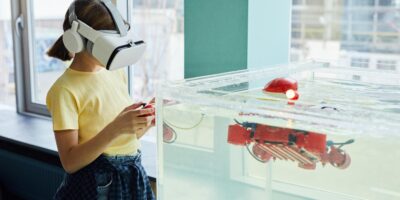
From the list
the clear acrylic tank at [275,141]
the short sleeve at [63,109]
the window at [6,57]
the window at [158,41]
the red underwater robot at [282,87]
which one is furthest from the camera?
the window at [6,57]

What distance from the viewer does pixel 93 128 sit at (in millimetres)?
1341

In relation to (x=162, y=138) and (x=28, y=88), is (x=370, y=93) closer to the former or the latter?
(x=162, y=138)

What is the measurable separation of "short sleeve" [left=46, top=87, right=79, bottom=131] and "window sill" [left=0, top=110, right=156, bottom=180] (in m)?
0.72

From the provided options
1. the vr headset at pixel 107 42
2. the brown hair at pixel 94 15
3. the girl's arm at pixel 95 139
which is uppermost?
the brown hair at pixel 94 15

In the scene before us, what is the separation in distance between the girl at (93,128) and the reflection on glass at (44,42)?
138 centimetres

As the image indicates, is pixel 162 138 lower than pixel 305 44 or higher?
lower

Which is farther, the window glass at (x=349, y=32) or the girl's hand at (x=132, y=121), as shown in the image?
the window glass at (x=349, y=32)

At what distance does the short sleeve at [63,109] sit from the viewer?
1277 millimetres

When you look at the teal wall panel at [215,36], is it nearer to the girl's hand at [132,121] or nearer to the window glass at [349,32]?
the window glass at [349,32]

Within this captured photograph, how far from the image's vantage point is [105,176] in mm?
1370

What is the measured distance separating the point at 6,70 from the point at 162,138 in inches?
92.8

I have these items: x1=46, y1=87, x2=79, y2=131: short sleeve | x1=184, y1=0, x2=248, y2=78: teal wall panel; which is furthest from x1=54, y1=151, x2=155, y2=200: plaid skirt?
x1=184, y1=0, x2=248, y2=78: teal wall panel

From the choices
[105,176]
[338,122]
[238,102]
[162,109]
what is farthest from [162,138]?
[105,176]

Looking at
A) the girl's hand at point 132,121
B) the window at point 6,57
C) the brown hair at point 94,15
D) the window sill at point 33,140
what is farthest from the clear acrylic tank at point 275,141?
the window at point 6,57
